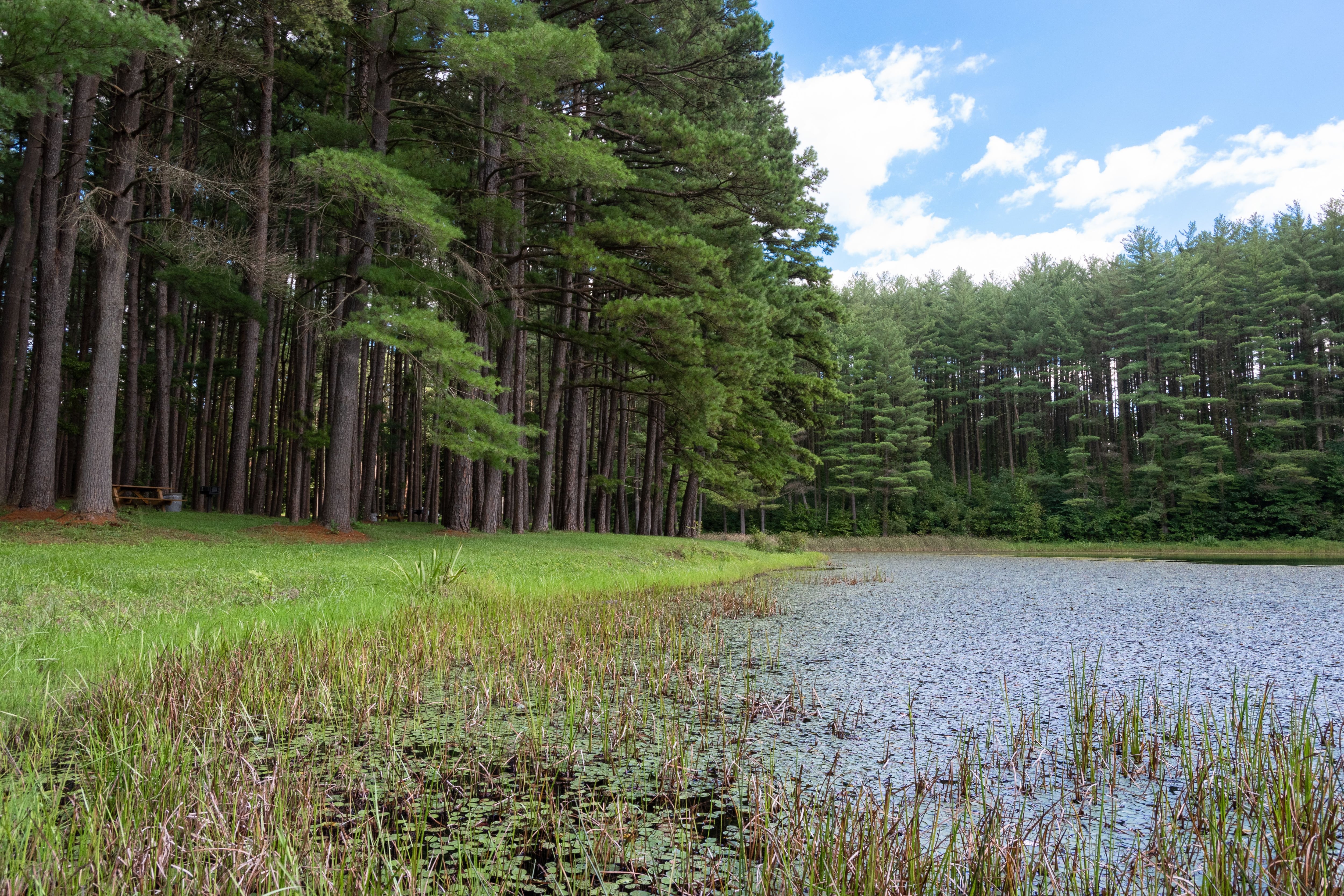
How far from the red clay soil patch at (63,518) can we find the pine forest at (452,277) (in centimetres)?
20

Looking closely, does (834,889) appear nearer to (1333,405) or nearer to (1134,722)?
(1134,722)

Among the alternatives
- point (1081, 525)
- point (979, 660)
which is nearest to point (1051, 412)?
point (1081, 525)

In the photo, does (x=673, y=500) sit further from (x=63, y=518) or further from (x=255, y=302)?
(x=63, y=518)

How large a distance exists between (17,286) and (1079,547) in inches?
1332

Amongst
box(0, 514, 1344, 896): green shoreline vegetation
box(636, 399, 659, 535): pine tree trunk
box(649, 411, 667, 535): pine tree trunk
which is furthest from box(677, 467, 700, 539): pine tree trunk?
box(0, 514, 1344, 896): green shoreline vegetation

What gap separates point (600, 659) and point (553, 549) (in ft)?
26.1

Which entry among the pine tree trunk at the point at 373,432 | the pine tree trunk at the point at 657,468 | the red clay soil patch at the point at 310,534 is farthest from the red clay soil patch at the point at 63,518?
the pine tree trunk at the point at 657,468

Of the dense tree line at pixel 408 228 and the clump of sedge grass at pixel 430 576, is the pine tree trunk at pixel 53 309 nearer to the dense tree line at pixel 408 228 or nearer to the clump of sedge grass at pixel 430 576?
the dense tree line at pixel 408 228

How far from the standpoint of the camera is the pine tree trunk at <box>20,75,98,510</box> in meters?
10.6

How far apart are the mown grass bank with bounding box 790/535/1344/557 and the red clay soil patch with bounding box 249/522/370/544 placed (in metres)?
Result: 17.8

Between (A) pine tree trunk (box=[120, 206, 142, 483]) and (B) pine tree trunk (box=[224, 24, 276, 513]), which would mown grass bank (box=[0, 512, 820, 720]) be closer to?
(B) pine tree trunk (box=[224, 24, 276, 513])

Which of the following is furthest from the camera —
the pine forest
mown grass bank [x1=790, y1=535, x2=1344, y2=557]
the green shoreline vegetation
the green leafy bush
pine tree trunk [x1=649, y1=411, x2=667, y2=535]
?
mown grass bank [x1=790, y1=535, x2=1344, y2=557]

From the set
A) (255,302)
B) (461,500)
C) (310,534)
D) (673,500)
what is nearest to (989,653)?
(310,534)

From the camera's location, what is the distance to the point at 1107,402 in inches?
1344
